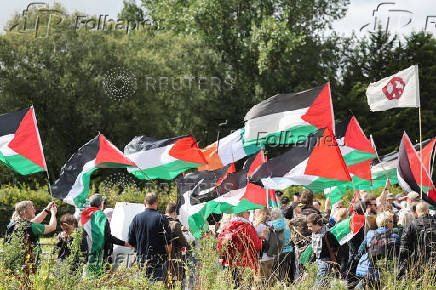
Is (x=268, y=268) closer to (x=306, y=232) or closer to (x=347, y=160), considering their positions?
(x=306, y=232)

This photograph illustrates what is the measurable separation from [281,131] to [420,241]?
11.8 ft

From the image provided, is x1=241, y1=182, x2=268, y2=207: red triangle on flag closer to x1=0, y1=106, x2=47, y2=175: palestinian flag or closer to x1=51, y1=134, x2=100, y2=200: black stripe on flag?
x1=51, y1=134, x2=100, y2=200: black stripe on flag

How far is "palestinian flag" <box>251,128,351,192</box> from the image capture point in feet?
30.4

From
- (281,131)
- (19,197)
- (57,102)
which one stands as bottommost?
(19,197)

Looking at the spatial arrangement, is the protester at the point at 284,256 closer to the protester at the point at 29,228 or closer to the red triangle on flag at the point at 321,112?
the red triangle on flag at the point at 321,112

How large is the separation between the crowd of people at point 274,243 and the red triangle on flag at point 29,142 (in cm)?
151

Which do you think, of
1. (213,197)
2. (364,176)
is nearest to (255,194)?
(213,197)

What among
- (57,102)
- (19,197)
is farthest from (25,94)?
(19,197)

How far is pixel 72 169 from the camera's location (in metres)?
10.8

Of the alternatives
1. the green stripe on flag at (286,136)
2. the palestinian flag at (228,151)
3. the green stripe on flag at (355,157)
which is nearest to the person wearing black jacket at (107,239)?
the green stripe on flag at (286,136)

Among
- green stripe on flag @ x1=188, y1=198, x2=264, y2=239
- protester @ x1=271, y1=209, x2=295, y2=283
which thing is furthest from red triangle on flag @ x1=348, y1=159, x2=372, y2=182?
protester @ x1=271, y1=209, x2=295, y2=283

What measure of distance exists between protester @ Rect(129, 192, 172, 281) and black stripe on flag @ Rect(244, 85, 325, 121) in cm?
319

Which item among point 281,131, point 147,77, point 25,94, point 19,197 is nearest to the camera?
point 281,131

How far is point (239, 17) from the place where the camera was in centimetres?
3897
